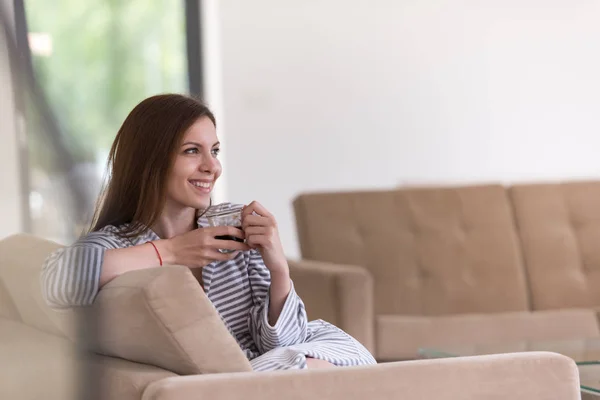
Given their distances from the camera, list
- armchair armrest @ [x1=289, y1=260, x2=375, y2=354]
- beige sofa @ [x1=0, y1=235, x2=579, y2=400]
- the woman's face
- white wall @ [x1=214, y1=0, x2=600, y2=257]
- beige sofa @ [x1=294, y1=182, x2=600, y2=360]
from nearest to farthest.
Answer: beige sofa @ [x1=0, y1=235, x2=579, y2=400] → the woman's face → armchair armrest @ [x1=289, y1=260, x2=375, y2=354] → beige sofa @ [x1=294, y1=182, x2=600, y2=360] → white wall @ [x1=214, y1=0, x2=600, y2=257]

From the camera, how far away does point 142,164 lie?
155 cm

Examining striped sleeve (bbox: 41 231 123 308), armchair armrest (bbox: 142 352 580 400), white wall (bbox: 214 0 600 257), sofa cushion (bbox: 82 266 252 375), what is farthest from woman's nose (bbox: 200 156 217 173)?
white wall (bbox: 214 0 600 257)

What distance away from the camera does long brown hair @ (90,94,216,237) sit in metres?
1.53

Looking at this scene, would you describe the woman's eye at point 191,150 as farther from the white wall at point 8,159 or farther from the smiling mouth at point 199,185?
the white wall at point 8,159

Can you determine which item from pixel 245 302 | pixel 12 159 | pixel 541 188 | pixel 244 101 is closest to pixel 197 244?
pixel 245 302

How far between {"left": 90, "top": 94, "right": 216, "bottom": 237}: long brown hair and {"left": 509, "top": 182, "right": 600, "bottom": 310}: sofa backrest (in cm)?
208

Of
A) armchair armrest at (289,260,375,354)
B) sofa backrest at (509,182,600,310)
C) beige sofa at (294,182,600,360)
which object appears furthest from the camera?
sofa backrest at (509,182,600,310)

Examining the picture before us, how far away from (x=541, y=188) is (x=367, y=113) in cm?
237

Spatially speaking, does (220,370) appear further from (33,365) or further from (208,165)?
(33,365)

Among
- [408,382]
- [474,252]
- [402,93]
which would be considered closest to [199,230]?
[408,382]

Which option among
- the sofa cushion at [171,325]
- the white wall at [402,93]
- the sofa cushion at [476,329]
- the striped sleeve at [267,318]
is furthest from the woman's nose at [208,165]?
the white wall at [402,93]

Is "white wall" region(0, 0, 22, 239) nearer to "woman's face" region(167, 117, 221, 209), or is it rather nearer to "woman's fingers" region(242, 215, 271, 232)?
"woman's fingers" region(242, 215, 271, 232)

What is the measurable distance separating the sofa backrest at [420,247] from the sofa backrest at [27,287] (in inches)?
107

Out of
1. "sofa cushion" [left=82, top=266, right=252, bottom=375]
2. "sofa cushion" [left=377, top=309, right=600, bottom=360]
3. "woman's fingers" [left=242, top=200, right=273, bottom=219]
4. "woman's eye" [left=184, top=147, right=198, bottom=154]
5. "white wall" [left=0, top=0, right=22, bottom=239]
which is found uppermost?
"white wall" [left=0, top=0, right=22, bottom=239]
